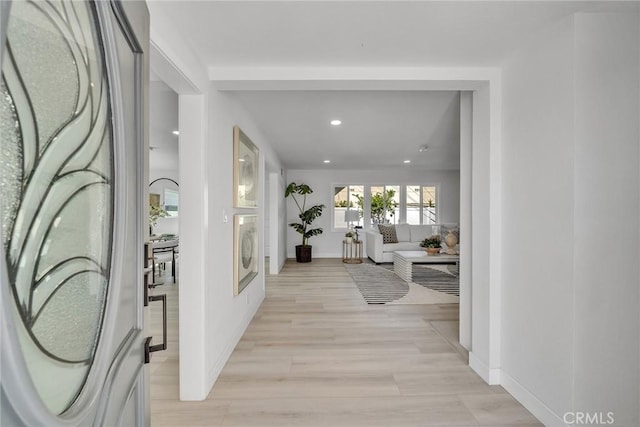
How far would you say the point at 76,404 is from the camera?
677 mm

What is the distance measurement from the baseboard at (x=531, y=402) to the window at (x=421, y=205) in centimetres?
660

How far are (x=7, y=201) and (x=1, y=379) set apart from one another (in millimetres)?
274

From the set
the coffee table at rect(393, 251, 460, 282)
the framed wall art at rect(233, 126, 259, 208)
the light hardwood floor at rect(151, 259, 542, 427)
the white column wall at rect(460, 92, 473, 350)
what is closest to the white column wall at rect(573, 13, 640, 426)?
the light hardwood floor at rect(151, 259, 542, 427)

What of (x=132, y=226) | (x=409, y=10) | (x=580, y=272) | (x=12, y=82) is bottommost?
(x=580, y=272)

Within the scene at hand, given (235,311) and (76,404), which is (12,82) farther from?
(235,311)

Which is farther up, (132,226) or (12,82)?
(12,82)

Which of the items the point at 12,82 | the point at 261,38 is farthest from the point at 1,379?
the point at 261,38

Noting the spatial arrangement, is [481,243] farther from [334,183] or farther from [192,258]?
[334,183]

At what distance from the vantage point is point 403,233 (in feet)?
25.6

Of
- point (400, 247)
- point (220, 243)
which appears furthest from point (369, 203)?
point (220, 243)

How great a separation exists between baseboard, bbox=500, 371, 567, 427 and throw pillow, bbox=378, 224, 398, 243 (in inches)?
209

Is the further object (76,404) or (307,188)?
(307,188)

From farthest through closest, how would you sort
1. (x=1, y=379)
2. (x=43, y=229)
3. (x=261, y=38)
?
(x=261, y=38)
(x=43, y=229)
(x=1, y=379)

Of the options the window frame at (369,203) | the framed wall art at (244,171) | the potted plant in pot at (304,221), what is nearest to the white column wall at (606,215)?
the framed wall art at (244,171)
